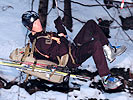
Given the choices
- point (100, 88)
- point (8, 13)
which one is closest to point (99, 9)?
point (8, 13)

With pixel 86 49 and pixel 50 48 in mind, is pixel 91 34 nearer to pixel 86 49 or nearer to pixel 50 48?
pixel 86 49

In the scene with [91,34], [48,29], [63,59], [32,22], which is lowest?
[63,59]

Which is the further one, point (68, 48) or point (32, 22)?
point (68, 48)

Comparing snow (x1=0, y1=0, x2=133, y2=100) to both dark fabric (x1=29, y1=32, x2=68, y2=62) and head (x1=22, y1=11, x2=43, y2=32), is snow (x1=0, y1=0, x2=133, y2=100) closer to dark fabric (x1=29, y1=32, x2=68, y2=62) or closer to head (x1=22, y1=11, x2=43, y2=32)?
dark fabric (x1=29, y1=32, x2=68, y2=62)

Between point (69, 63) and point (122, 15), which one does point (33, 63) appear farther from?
point (122, 15)

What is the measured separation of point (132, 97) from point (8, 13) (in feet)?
17.7

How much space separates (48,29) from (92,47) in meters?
3.25

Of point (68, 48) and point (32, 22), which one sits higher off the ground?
point (32, 22)

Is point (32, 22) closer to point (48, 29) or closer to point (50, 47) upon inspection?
point (50, 47)

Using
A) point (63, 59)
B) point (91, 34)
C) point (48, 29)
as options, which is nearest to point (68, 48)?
point (63, 59)

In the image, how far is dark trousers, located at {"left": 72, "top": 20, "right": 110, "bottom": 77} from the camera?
422 centimetres

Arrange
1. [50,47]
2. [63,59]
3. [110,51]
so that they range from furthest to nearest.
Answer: [110,51]
[63,59]
[50,47]

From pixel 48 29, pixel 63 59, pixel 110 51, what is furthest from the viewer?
pixel 48 29

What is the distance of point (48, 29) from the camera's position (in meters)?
7.23
